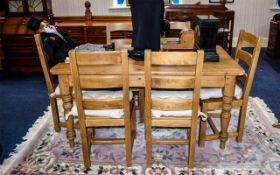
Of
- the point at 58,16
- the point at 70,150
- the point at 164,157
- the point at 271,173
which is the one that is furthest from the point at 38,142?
the point at 58,16

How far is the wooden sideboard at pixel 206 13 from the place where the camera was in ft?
15.2

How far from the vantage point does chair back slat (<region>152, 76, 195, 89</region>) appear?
1.75m

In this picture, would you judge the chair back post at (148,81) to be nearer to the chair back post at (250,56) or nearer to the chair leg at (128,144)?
the chair leg at (128,144)

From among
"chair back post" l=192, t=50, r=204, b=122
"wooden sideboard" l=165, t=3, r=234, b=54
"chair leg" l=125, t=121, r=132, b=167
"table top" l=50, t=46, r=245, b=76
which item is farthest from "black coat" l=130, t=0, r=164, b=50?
"wooden sideboard" l=165, t=3, r=234, b=54

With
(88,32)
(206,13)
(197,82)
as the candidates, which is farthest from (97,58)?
(206,13)

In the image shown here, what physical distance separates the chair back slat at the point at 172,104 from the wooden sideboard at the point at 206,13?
3.05 meters

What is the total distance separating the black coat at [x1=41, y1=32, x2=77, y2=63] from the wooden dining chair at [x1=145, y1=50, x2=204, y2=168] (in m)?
0.82

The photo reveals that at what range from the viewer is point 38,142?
96.0 inches

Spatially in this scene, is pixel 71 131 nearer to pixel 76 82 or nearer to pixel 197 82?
pixel 76 82

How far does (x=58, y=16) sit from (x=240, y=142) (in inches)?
155

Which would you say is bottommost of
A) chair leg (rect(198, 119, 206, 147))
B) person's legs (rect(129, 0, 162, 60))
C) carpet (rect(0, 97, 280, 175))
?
carpet (rect(0, 97, 280, 175))

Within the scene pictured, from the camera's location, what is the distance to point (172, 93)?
207 centimetres

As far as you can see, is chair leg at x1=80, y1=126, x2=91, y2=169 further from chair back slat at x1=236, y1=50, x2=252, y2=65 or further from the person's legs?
chair back slat at x1=236, y1=50, x2=252, y2=65

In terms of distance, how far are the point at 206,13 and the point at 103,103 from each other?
3439mm
